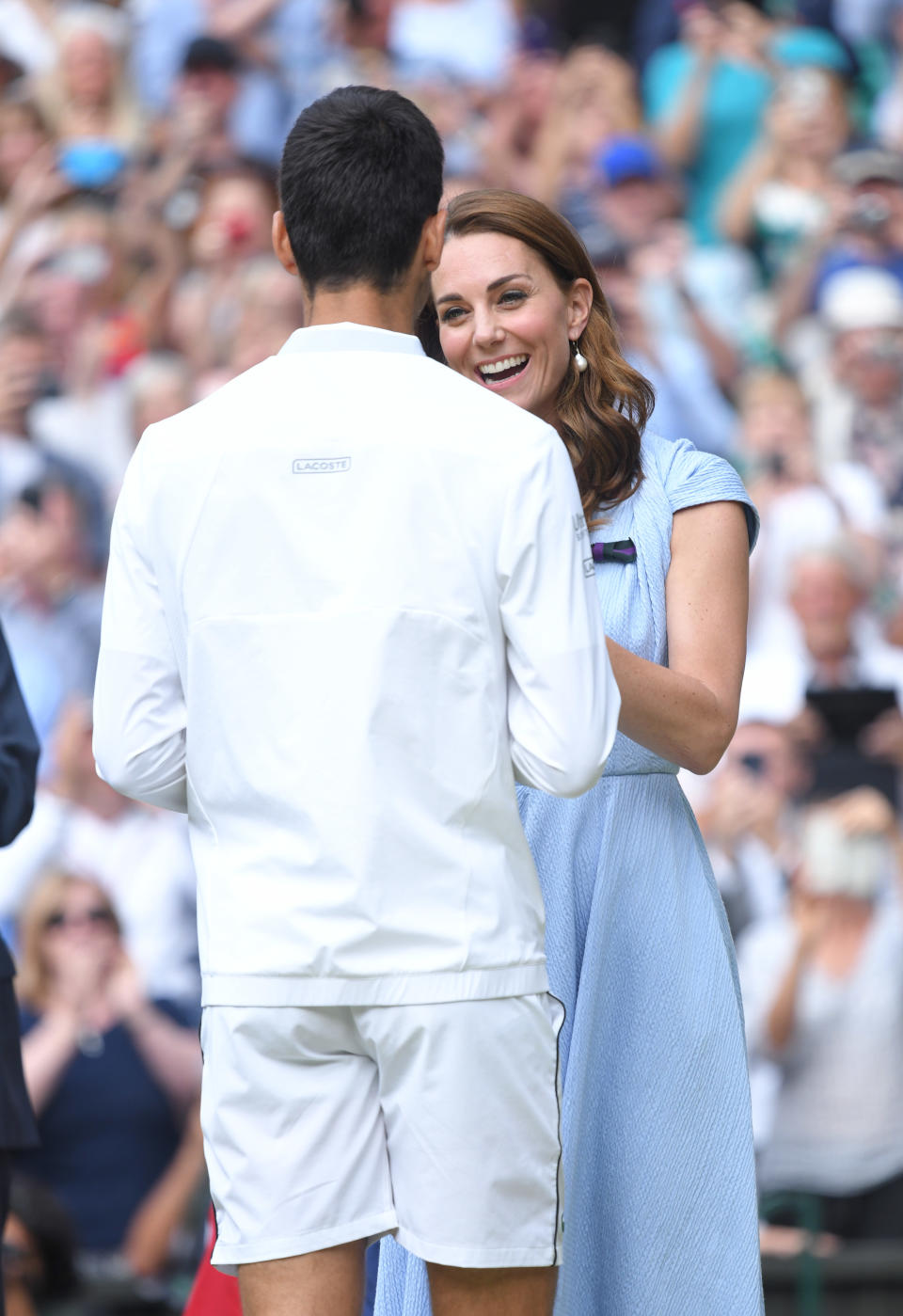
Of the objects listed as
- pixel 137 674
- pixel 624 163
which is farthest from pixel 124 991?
pixel 137 674

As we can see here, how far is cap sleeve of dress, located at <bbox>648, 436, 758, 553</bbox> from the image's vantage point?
7.02 feet

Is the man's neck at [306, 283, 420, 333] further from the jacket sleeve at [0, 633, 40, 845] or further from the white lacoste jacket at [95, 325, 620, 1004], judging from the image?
the jacket sleeve at [0, 633, 40, 845]

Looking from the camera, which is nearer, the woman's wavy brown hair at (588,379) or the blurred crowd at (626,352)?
the woman's wavy brown hair at (588,379)

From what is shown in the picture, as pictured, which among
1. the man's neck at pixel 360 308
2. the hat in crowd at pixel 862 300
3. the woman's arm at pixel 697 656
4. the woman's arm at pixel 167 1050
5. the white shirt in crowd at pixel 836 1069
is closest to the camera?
the man's neck at pixel 360 308

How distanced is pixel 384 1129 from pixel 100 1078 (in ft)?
10.5

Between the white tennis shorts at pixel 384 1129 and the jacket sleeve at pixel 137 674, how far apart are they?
243 millimetres

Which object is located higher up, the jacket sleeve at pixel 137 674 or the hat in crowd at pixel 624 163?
the hat in crowd at pixel 624 163

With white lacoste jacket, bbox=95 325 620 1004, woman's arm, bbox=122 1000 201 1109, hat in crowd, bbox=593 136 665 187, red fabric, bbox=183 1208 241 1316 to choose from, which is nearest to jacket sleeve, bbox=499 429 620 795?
white lacoste jacket, bbox=95 325 620 1004

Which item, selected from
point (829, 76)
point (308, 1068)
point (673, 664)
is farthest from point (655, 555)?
point (829, 76)

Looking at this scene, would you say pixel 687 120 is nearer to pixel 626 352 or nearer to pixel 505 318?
pixel 626 352

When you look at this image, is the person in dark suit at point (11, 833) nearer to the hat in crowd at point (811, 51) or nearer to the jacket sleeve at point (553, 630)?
the jacket sleeve at point (553, 630)

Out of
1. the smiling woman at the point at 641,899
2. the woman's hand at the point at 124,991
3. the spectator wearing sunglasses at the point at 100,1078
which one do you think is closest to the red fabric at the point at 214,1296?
the smiling woman at the point at 641,899

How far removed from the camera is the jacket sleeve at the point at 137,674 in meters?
1.65

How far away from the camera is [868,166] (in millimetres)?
5949
